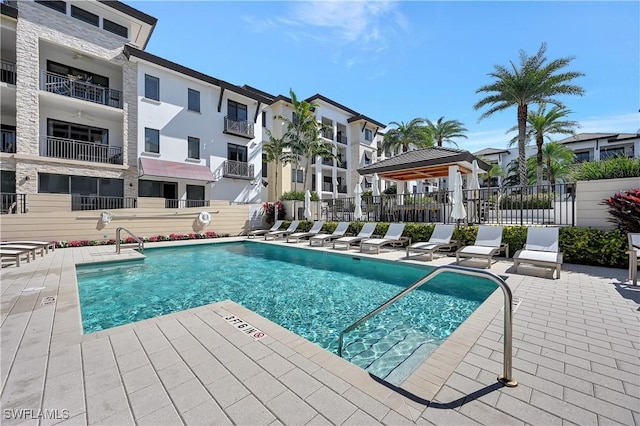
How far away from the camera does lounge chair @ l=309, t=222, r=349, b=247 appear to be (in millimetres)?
13398

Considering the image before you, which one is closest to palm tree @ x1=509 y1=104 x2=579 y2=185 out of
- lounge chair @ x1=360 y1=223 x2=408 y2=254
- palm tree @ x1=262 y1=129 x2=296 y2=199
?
lounge chair @ x1=360 y1=223 x2=408 y2=254

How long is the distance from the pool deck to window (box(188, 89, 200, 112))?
2016 centimetres

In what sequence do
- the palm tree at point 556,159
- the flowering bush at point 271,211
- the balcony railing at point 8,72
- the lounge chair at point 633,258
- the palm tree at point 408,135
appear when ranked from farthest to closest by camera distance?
the palm tree at point 408,135, the palm tree at point 556,159, the flowering bush at point 271,211, the balcony railing at point 8,72, the lounge chair at point 633,258

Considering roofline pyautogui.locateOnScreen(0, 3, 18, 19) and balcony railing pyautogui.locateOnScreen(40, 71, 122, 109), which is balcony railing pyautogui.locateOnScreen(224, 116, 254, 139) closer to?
balcony railing pyautogui.locateOnScreen(40, 71, 122, 109)

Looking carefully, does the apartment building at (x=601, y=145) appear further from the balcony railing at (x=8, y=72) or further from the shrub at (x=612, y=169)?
the balcony railing at (x=8, y=72)

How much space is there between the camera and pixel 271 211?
2083cm

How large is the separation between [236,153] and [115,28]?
1103 cm

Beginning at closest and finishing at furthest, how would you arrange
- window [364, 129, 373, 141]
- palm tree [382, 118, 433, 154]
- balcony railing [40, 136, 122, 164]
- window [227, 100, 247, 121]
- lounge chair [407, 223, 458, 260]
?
lounge chair [407, 223, 458, 260] < balcony railing [40, 136, 122, 164] < window [227, 100, 247, 121] < palm tree [382, 118, 433, 154] < window [364, 129, 373, 141]

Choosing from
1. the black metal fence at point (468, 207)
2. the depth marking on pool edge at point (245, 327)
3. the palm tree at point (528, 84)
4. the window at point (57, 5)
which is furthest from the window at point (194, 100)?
the palm tree at point (528, 84)

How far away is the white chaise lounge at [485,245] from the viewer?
8043mm

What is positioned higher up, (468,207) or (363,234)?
(468,207)

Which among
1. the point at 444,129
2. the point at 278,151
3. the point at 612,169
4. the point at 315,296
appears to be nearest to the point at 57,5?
the point at 278,151

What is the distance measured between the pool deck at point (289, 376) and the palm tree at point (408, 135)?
29574 mm

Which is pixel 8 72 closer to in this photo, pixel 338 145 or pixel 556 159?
pixel 338 145
